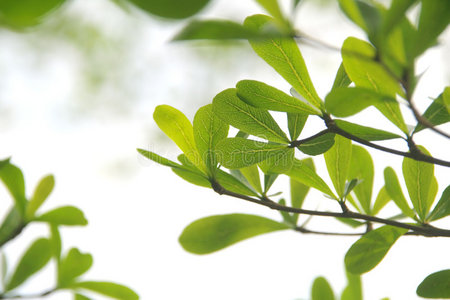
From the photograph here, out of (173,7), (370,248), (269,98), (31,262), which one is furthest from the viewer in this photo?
(31,262)

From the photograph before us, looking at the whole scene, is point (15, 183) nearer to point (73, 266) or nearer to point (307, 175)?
point (73, 266)

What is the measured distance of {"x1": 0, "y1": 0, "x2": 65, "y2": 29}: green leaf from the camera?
1.00ft

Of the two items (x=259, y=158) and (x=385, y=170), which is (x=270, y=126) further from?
(x=385, y=170)

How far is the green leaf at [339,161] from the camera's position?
673 millimetres

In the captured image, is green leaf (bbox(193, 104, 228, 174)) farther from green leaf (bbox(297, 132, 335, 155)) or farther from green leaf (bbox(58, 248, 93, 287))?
green leaf (bbox(58, 248, 93, 287))

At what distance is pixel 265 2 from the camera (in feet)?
1.25

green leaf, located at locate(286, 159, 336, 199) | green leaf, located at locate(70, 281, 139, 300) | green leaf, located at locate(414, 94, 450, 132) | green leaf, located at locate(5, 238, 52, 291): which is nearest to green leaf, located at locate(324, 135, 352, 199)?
green leaf, located at locate(286, 159, 336, 199)

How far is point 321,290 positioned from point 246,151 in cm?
39

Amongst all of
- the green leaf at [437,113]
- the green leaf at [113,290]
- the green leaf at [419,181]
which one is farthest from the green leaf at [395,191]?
the green leaf at [113,290]

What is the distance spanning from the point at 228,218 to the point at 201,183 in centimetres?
11

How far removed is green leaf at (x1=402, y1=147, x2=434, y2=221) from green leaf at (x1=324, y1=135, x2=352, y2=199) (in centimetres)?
9

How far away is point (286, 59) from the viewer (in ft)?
1.82

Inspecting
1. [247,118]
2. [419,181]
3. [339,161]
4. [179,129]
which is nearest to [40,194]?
[179,129]

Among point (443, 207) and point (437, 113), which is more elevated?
point (437, 113)
